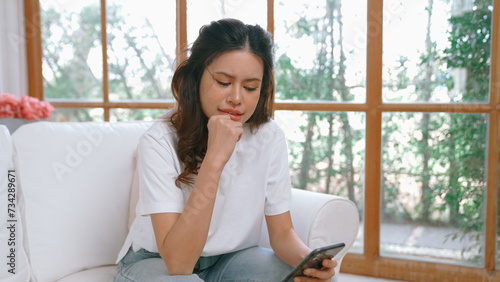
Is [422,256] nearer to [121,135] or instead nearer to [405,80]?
[405,80]

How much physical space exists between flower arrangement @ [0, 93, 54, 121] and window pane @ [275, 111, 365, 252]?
1.15 metres

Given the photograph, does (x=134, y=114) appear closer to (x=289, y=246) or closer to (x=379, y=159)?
(x=379, y=159)

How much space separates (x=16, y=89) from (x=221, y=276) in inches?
79.0

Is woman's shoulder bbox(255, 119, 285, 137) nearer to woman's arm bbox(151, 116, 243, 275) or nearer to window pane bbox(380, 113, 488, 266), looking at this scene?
woman's arm bbox(151, 116, 243, 275)

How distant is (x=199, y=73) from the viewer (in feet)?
4.43

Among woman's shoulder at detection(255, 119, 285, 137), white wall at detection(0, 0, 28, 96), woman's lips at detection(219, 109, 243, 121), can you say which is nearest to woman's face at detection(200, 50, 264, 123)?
woman's lips at detection(219, 109, 243, 121)

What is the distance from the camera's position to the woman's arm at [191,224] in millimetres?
1139

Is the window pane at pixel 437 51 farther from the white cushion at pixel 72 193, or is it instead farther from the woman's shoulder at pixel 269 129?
the white cushion at pixel 72 193

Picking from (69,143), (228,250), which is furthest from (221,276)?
(69,143)

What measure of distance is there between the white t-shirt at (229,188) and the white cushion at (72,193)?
18 centimetres

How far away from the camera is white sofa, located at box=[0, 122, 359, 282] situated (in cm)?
137

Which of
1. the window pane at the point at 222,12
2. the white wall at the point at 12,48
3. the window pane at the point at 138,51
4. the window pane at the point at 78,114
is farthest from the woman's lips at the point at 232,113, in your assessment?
the white wall at the point at 12,48

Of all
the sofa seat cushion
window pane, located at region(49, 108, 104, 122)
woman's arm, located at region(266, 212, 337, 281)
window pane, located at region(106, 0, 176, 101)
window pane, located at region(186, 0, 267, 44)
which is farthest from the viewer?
window pane, located at region(49, 108, 104, 122)

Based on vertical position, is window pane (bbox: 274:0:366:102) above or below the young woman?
above
